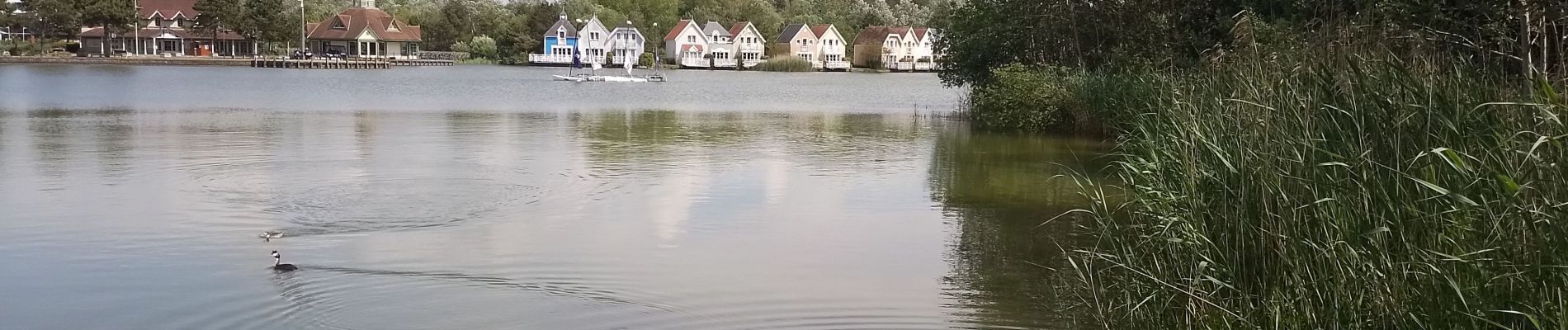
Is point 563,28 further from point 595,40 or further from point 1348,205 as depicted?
point 1348,205

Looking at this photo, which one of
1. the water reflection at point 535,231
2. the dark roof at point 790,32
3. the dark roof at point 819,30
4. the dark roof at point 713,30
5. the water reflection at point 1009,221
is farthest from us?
the dark roof at point 713,30

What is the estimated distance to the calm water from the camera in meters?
8.87

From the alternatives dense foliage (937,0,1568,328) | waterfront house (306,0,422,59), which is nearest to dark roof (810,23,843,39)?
waterfront house (306,0,422,59)

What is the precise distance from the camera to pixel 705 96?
45281 mm

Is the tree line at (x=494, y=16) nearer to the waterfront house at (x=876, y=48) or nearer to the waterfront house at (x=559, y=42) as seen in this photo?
the waterfront house at (x=559, y=42)

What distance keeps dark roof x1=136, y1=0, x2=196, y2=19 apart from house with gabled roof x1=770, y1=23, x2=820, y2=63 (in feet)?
129

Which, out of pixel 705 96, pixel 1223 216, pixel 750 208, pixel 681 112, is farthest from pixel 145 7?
pixel 1223 216

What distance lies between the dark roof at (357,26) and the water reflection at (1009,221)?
79.1 metres

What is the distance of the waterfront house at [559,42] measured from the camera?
98875 mm

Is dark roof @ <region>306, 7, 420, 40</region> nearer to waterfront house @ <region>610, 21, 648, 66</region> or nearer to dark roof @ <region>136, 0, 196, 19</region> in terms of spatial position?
dark roof @ <region>136, 0, 196, 19</region>

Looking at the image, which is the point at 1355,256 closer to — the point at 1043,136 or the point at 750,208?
the point at 750,208

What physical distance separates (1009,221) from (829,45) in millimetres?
92152

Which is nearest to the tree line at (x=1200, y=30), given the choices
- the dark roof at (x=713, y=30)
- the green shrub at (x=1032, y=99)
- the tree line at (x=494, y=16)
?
the green shrub at (x=1032, y=99)

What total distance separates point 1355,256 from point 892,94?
43.7 metres
